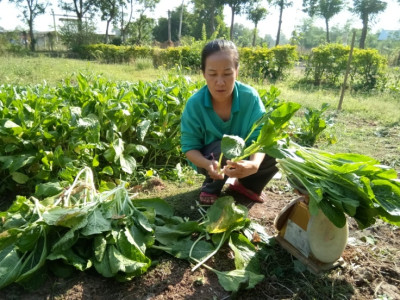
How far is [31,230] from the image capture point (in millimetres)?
1487

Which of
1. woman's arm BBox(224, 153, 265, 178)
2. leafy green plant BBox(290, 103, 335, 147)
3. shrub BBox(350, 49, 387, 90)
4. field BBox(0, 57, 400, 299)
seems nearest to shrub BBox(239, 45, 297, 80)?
shrub BBox(350, 49, 387, 90)

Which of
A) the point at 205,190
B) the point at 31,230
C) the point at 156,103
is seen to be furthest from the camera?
the point at 156,103

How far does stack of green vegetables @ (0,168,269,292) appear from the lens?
1465 mm

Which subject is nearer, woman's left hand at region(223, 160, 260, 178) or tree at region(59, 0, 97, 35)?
woman's left hand at region(223, 160, 260, 178)

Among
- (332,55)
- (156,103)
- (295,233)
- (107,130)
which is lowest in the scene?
(295,233)

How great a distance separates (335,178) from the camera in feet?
4.62

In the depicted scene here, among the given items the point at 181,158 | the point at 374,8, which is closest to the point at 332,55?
the point at 181,158

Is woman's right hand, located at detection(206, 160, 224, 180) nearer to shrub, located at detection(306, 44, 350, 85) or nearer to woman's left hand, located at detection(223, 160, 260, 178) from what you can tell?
woman's left hand, located at detection(223, 160, 260, 178)

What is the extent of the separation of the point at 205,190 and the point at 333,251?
1023 mm

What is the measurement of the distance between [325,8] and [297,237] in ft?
138

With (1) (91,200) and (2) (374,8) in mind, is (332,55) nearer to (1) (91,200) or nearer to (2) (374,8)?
(1) (91,200)

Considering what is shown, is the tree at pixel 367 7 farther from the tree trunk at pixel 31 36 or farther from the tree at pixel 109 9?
the tree trunk at pixel 31 36

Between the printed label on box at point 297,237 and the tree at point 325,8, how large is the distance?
40503 millimetres

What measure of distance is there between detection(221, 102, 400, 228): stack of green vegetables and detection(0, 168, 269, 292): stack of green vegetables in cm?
42
